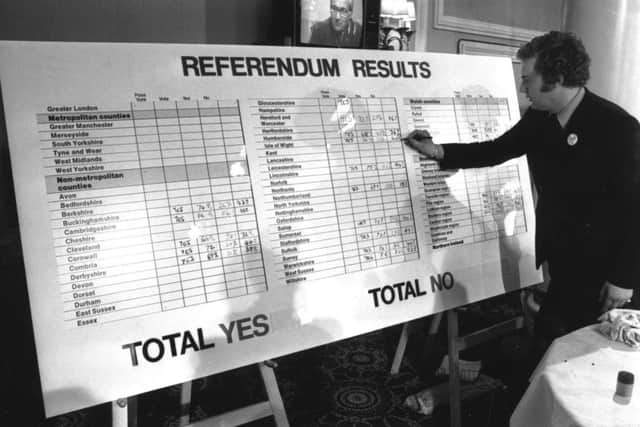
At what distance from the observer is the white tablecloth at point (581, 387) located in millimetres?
944

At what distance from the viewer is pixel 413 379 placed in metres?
2.37

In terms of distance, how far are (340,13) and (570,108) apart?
1.01 metres

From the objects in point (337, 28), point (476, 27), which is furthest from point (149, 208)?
point (476, 27)

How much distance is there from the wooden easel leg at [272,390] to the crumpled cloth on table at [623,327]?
36.5 inches

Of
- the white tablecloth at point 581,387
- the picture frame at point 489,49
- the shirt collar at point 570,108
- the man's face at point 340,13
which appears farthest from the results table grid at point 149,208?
the picture frame at point 489,49

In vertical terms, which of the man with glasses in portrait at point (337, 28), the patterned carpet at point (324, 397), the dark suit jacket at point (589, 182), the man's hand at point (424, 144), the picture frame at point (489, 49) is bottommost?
the patterned carpet at point (324, 397)

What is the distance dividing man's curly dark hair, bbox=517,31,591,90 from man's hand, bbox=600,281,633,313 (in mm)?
674

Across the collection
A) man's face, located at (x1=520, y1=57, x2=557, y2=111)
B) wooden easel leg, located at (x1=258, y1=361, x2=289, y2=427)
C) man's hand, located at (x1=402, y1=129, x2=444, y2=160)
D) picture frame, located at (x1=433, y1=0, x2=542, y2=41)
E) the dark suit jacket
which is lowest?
wooden easel leg, located at (x1=258, y1=361, x2=289, y2=427)

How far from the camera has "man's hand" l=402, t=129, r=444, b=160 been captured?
1661 mm

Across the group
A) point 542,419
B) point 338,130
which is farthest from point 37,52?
point 542,419

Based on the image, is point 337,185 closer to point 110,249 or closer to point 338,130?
point 338,130

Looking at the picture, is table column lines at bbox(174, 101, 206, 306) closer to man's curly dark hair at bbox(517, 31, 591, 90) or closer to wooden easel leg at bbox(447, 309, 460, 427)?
wooden easel leg at bbox(447, 309, 460, 427)

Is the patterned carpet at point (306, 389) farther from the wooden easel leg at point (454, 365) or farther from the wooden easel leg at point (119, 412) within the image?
the wooden easel leg at point (119, 412)

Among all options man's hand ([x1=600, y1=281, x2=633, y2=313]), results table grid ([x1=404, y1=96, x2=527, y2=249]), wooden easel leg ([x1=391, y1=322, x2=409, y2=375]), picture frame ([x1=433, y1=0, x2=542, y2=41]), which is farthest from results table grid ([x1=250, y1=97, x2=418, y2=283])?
picture frame ([x1=433, y1=0, x2=542, y2=41])
